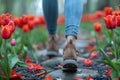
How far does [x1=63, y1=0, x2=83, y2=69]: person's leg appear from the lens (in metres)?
2.99

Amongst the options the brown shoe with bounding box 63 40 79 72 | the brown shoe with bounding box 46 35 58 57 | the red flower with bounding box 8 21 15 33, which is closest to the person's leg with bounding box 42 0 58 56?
the brown shoe with bounding box 46 35 58 57

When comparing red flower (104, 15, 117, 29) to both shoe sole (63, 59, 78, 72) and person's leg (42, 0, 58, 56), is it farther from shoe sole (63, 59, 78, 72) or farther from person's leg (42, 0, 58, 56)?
person's leg (42, 0, 58, 56)

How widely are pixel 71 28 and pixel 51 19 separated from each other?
100 cm

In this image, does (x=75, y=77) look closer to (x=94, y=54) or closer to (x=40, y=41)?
(x=94, y=54)

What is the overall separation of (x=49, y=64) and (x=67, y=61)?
3.34ft

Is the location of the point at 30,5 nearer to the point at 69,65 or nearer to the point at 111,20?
the point at 69,65

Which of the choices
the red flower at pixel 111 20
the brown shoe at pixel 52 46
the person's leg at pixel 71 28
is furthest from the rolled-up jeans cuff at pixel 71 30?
the brown shoe at pixel 52 46

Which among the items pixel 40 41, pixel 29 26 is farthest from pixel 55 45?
pixel 40 41

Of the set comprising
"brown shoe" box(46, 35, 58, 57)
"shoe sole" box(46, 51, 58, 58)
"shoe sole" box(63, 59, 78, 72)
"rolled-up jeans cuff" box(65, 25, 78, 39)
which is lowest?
"shoe sole" box(63, 59, 78, 72)

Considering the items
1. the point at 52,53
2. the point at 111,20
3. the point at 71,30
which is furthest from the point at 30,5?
the point at 111,20

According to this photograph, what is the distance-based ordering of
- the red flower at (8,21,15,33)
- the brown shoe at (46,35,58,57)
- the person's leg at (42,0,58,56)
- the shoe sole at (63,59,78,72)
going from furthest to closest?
1. the brown shoe at (46,35,58,57)
2. the person's leg at (42,0,58,56)
3. the shoe sole at (63,59,78,72)
4. the red flower at (8,21,15,33)

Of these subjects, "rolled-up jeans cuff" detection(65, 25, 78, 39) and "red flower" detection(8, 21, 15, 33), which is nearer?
"red flower" detection(8, 21, 15, 33)

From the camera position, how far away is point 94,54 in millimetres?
4582

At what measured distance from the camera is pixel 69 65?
298 cm
